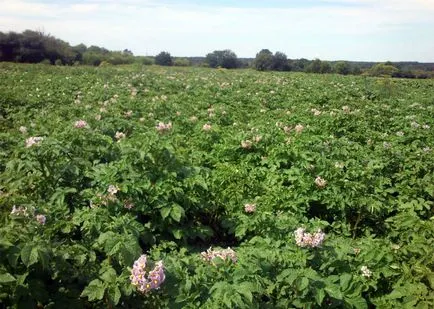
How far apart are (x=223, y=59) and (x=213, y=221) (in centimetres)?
7458

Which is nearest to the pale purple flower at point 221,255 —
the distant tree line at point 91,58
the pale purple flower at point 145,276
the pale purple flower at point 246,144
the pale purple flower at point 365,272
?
the pale purple flower at point 145,276

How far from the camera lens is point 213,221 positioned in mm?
5422

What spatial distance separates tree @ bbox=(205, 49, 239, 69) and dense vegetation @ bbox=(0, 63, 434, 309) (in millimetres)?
68185

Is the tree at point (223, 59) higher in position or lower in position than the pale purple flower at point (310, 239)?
higher

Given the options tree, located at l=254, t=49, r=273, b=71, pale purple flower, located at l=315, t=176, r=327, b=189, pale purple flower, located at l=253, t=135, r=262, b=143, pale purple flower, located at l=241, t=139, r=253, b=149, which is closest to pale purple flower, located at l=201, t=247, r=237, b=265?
pale purple flower, located at l=315, t=176, r=327, b=189

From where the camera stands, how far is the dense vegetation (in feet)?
9.59

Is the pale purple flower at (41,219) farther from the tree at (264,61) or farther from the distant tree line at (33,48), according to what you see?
the tree at (264,61)

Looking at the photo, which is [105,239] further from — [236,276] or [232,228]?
[232,228]

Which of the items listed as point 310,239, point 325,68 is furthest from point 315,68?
point 310,239

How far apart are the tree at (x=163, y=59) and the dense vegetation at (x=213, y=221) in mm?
65822

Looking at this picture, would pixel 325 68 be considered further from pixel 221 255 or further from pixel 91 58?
pixel 221 255

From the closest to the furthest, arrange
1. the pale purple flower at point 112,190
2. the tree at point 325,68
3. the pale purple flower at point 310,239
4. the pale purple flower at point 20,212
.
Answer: the pale purple flower at point 20,212, the pale purple flower at point 310,239, the pale purple flower at point 112,190, the tree at point 325,68

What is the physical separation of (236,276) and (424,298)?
59.7 inches

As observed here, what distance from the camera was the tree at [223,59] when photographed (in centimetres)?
7491
